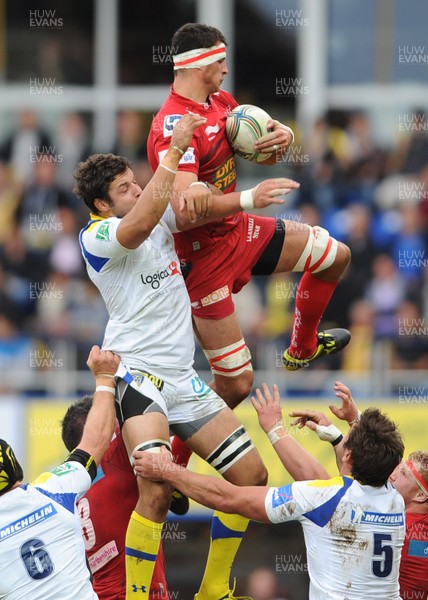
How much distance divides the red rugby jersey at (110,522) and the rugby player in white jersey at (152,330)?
0.52 meters

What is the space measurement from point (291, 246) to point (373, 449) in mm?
1987

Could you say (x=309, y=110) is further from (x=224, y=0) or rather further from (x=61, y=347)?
(x=61, y=347)

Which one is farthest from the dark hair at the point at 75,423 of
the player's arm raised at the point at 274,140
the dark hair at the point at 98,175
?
the player's arm raised at the point at 274,140

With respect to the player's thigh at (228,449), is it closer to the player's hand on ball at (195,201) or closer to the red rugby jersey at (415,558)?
the red rugby jersey at (415,558)

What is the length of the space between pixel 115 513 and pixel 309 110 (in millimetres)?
10589

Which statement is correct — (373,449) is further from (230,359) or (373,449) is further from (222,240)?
(222,240)

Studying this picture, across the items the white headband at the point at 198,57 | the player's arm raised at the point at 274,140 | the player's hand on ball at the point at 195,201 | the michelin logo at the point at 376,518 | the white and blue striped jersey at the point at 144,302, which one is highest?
the white headband at the point at 198,57

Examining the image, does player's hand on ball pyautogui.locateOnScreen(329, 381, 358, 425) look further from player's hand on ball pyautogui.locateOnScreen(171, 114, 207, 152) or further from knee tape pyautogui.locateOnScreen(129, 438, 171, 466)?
player's hand on ball pyautogui.locateOnScreen(171, 114, 207, 152)

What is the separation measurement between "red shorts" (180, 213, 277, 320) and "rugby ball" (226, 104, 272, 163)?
0.54 meters

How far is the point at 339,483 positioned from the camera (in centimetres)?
697

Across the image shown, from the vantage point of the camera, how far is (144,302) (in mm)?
7656

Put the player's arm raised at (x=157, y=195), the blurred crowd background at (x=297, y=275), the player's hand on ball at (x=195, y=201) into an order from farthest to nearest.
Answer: the blurred crowd background at (x=297, y=275), the player's hand on ball at (x=195, y=201), the player's arm raised at (x=157, y=195)

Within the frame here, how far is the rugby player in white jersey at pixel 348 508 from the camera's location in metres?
6.94

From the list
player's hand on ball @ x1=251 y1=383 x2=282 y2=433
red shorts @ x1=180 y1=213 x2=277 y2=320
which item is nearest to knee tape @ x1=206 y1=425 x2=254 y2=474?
player's hand on ball @ x1=251 y1=383 x2=282 y2=433
